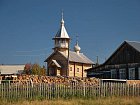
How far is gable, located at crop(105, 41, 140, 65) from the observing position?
1751 inches

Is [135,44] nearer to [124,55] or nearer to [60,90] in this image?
[124,55]

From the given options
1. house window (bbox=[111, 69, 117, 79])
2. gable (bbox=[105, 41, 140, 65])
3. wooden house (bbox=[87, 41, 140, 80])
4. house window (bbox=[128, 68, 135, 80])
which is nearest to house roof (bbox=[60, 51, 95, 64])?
wooden house (bbox=[87, 41, 140, 80])

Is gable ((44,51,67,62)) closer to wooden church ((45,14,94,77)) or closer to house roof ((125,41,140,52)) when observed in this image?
wooden church ((45,14,94,77))

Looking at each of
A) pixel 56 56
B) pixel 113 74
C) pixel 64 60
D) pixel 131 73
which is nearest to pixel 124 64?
pixel 131 73

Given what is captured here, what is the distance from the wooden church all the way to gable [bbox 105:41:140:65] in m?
16.0

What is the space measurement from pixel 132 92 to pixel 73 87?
5533 millimetres

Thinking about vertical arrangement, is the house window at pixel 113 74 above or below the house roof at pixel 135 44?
below

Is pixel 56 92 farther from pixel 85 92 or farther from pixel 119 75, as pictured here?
pixel 119 75

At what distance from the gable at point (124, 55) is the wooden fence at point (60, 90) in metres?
16.4

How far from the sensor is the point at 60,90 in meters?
24.6

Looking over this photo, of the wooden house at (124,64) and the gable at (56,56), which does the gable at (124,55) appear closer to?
the wooden house at (124,64)

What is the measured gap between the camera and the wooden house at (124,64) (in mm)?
44328

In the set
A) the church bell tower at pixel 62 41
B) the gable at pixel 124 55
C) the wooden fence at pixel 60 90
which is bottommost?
the wooden fence at pixel 60 90

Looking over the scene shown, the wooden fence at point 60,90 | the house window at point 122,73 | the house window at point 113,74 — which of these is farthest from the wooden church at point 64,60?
the wooden fence at point 60,90
